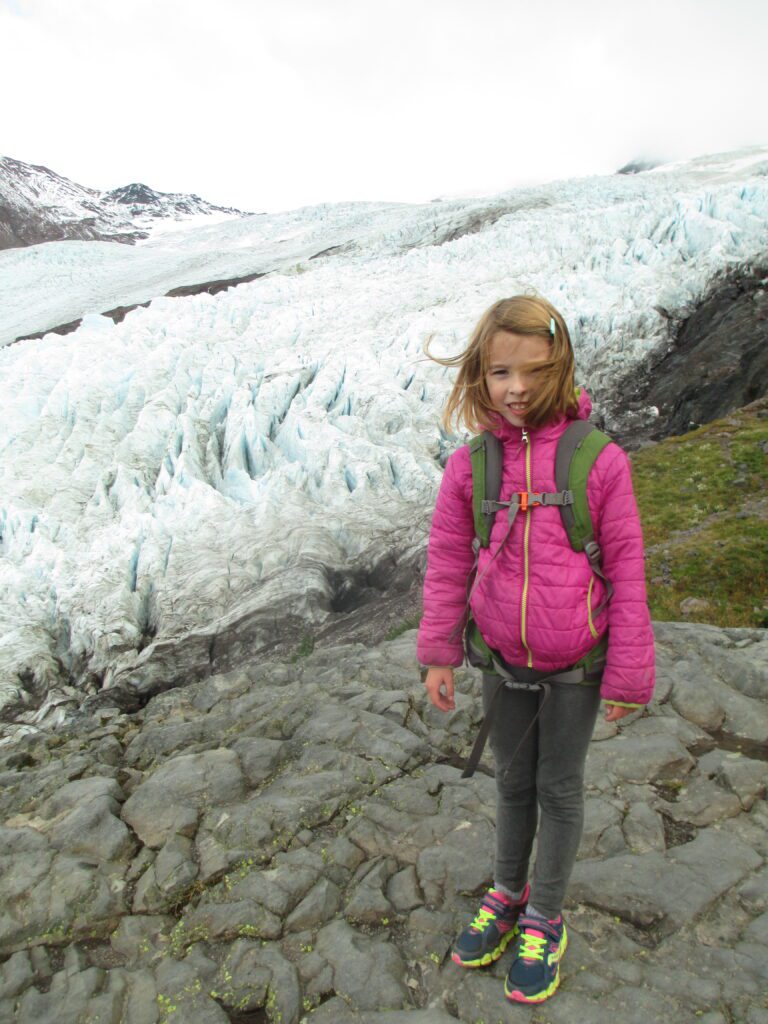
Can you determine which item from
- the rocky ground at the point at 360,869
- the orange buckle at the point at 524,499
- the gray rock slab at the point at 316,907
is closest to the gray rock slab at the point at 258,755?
the rocky ground at the point at 360,869

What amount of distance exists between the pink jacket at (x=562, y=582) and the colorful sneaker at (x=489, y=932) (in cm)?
128

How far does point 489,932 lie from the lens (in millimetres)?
2914

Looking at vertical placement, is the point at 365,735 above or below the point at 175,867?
below

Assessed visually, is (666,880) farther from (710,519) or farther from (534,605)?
(710,519)

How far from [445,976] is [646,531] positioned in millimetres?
11027

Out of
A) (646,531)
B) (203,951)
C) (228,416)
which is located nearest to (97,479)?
(228,416)

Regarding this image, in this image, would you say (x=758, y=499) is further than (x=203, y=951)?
Yes

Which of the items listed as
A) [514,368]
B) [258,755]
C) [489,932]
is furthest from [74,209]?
[489,932]

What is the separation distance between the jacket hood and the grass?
7.65m

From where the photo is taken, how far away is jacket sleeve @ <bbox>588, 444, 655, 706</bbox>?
7.87ft

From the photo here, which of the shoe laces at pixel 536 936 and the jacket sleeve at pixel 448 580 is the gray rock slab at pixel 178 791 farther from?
the jacket sleeve at pixel 448 580

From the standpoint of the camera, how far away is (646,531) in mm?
12648

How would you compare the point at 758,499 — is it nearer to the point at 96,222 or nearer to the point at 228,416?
the point at 228,416

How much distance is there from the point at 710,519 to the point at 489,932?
37.1 ft
